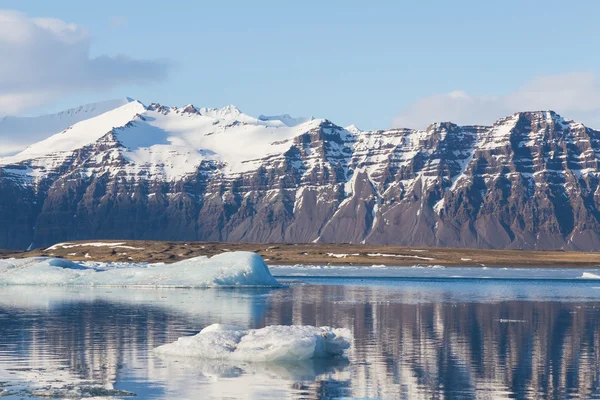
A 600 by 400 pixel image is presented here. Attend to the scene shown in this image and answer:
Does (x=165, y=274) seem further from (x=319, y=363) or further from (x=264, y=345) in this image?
(x=319, y=363)

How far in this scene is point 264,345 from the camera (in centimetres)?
4078

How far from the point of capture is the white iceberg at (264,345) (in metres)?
40.3

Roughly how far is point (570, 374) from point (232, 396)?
14.4 metres

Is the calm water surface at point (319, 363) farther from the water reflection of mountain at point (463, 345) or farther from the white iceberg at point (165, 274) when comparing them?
the white iceberg at point (165, 274)

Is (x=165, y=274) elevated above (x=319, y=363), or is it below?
above

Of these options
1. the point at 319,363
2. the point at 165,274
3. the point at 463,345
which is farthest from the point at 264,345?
the point at 165,274

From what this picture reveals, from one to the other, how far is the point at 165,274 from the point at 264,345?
187 feet

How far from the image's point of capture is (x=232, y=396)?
32781 millimetres

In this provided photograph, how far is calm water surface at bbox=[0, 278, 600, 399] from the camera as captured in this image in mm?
34781

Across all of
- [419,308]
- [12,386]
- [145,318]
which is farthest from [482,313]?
[12,386]

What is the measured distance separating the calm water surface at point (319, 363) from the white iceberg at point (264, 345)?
63cm

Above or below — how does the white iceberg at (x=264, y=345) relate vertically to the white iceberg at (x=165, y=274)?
below

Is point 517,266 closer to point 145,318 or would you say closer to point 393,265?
point 393,265

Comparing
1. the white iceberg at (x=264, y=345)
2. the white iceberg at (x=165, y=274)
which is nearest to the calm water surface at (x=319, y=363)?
the white iceberg at (x=264, y=345)
